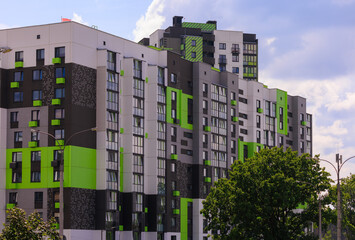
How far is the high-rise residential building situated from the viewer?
95750 millimetres

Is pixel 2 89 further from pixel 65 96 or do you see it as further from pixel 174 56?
pixel 174 56

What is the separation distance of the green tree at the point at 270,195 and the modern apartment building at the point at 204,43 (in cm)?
7749

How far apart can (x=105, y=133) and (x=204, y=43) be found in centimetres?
7714

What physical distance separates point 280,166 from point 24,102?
111 feet

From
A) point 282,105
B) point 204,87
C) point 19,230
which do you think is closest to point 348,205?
point 282,105

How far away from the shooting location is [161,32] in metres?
169

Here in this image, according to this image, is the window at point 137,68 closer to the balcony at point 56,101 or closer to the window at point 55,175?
the balcony at point 56,101

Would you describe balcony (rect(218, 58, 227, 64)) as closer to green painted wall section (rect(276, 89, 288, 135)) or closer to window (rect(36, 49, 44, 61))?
green painted wall section (rect(276, 89, 288, 135))

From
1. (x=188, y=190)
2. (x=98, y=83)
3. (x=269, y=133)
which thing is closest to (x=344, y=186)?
(x=269, y=133)

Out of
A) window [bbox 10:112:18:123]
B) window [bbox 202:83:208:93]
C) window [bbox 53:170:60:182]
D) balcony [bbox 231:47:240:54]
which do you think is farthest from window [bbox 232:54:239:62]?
window [bbox 53:170:60:182]

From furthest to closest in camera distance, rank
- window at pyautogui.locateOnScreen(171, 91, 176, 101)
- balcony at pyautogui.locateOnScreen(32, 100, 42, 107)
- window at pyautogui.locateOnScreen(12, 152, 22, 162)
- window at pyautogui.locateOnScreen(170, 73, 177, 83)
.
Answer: window at pyautogui.locateOnScreen(170, 73, 177, 83), window at pyautogui.locateOnScreen(171, 91, 176, 101), window at pyautogui.locateOnScreen(12, 152, 22, 162), balcony at pyautogui.locateOnScreen(32, 100, 42, 107)

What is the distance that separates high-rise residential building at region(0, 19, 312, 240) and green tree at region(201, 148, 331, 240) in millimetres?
16122

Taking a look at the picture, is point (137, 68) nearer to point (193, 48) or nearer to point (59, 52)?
point (59, 52)

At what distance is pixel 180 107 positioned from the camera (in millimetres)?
118750
